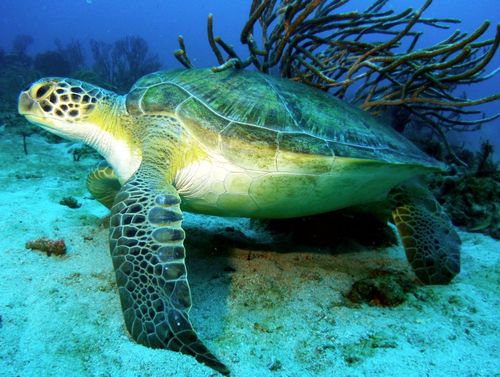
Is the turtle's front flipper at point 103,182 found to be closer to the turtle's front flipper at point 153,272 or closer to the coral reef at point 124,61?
the turtle's front flipper at point 153,272

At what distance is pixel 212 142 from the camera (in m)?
2.33

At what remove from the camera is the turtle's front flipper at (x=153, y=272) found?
147 cm

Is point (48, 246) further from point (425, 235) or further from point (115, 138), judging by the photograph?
point (425, 235)

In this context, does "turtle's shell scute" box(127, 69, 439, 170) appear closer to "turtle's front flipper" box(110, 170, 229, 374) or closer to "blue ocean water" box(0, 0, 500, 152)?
"turtle's front flipper" box(110, 170, 229, 374)

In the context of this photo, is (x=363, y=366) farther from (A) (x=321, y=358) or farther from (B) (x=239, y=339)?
(B) (x=239, y=339)

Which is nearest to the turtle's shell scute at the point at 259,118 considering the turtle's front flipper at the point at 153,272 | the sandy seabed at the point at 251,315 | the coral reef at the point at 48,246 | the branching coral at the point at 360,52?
the branching coral at the point at 360,52

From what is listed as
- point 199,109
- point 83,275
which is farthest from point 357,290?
point 83,275

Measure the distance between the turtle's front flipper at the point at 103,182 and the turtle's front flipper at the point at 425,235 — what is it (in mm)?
2929

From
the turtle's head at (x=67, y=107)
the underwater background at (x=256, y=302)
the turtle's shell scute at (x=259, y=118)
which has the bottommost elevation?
the underwater background at (x=256, y=302)

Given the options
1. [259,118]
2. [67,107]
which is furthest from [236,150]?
[67,107]

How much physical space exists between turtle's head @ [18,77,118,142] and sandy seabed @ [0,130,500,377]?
984 millimetres

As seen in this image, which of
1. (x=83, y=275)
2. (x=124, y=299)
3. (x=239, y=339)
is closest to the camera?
(x=124, y=299)

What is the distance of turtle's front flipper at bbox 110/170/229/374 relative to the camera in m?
1.47

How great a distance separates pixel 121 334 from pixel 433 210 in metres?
3.12
